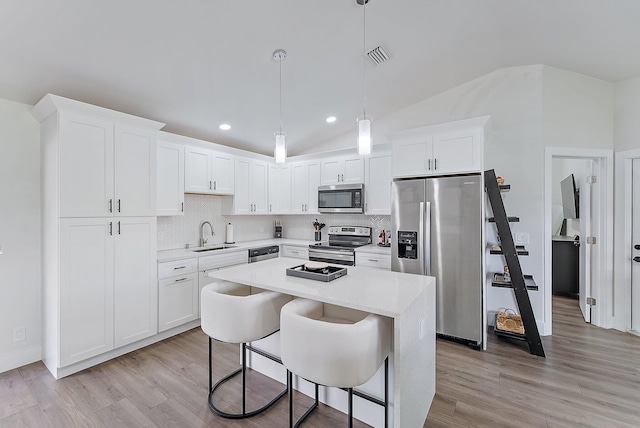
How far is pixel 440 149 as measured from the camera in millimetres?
3172

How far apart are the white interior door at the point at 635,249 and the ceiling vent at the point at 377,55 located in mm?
3119

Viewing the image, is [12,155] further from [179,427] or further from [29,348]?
[179,427]

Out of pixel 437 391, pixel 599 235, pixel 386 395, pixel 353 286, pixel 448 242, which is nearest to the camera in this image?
pixel 386 395

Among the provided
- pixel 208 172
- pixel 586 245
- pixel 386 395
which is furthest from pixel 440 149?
pixel 208 172

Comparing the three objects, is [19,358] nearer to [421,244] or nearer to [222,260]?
[222,260]

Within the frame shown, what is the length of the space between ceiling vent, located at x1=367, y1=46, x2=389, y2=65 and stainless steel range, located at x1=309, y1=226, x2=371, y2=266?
2.31 m

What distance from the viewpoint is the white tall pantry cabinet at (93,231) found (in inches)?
96.9

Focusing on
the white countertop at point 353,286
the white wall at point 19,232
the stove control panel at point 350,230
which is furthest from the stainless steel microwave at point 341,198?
the white wall at point 19,232

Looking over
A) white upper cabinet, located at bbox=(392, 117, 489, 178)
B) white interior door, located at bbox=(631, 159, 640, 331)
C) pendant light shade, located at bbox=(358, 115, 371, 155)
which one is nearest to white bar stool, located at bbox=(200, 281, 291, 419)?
pendant light shade, located at bbox=(358, 115, 371, 155)

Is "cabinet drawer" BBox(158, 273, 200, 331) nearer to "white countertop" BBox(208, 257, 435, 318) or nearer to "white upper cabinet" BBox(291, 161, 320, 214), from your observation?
"white countertop" BBox(208, 257, 435, 318)

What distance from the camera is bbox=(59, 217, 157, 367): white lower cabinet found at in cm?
248

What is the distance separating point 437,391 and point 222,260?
2850mm

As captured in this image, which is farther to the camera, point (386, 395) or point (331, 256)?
point (331, 256)

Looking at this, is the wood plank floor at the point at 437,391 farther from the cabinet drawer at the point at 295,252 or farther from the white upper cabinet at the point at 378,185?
the white upper cabinet at the point at 378,185
